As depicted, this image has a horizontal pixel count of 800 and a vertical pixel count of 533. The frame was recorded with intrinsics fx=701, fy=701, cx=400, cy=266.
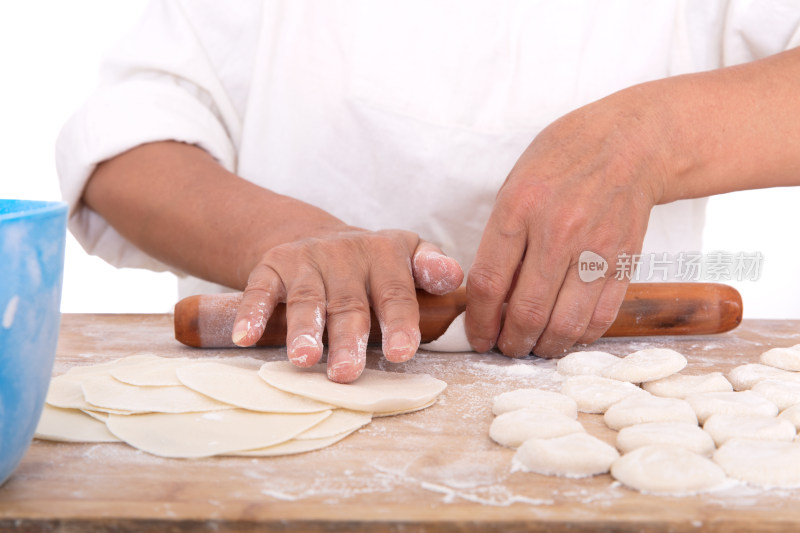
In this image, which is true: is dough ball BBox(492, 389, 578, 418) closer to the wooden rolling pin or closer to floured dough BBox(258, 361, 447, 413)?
floured dough BBox(258, 361, 447, 413)

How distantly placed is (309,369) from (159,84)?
1.13 metres

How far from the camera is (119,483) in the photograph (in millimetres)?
771

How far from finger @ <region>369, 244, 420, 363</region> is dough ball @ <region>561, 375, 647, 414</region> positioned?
25cm

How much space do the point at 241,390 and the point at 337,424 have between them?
0.17 meters

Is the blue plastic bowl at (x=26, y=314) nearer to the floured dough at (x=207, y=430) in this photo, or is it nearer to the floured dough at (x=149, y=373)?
the floured dough at (x=207, y=430)

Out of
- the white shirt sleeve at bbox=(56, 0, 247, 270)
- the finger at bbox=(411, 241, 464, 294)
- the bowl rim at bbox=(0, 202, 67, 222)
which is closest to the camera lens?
the bowl rim at bbox=(0, 202, 67, 222)

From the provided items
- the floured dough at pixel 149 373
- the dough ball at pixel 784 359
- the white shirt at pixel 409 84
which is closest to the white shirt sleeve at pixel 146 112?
the white shirt at pixel 409 84

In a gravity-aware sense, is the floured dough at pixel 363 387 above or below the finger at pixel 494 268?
below

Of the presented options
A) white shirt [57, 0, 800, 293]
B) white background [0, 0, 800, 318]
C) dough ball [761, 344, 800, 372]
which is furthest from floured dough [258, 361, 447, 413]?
white background [0, 0, 800, 318]

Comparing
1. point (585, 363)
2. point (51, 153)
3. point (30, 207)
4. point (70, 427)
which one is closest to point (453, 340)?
point (585, 363)

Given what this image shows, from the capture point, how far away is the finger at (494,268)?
1280 mm

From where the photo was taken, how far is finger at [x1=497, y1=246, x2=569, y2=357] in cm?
128

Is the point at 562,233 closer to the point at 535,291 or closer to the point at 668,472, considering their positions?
the point at 535,291

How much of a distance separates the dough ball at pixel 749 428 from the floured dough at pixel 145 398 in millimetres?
654
